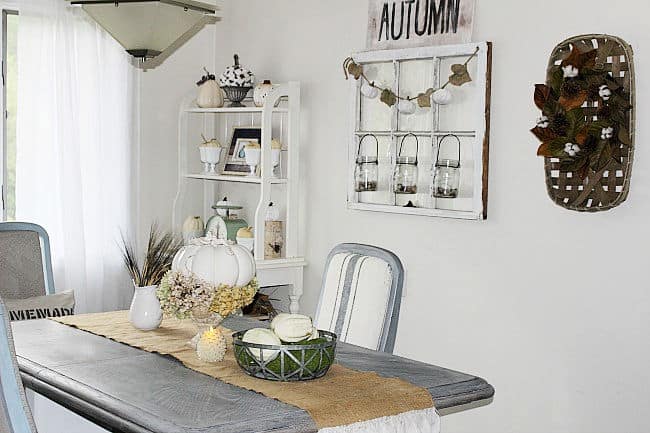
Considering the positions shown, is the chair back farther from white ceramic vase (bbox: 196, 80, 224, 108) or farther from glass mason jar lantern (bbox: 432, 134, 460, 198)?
glass mason jar lantern (bbox: 432, 134, 460, 198)

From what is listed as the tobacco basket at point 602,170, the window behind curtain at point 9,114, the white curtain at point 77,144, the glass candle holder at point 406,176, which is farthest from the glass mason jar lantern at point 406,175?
the window behind curtain at point 9,114

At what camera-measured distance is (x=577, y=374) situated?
3451 millimetres

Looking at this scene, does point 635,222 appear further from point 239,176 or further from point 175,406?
point 239,176

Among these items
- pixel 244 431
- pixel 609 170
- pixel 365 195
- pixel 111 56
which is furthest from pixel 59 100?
pixel 244 431

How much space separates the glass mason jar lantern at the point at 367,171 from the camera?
4.26 meters

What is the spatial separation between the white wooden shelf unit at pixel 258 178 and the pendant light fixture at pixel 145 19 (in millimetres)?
1496

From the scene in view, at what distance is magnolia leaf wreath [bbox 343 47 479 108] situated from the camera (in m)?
3.76

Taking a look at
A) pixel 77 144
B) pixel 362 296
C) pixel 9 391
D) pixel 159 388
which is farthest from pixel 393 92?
pixel 9 391

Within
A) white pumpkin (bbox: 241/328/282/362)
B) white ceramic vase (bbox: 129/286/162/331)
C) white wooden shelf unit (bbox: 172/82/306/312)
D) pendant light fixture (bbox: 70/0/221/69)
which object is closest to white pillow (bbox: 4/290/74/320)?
white ceramic vase (bbox: 129/286/162/331)

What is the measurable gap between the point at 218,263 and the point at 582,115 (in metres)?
1.46

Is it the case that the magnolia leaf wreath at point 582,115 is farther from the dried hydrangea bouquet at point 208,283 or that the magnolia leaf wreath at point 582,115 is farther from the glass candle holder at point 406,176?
the dried hydrangea bouquet at point 208,283

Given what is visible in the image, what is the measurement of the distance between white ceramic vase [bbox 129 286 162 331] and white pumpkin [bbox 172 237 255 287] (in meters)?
0.34

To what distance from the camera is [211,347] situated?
2.60 m

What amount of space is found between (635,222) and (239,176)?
2234 mm
